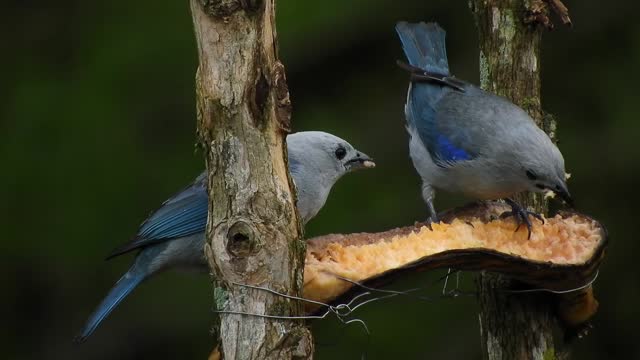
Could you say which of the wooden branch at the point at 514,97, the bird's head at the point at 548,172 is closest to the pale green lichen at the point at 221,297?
the wooden branch at the point at 514,97

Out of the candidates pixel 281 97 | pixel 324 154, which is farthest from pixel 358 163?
pixel 281 97

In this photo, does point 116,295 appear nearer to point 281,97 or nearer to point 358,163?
point 358,163

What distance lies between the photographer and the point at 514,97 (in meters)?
5.18

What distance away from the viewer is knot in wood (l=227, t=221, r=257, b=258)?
12.1ft

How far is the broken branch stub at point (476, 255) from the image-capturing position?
4012 mm

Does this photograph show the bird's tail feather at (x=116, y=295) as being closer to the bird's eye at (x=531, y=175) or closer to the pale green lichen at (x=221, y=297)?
the pale green lichen at (x=221, y=297)

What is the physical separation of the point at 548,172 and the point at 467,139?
0.54m

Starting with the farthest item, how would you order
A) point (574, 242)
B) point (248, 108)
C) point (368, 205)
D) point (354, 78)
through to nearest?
point (354, 78) < point (368, 205) < point (574, 242) < point (248, 108)

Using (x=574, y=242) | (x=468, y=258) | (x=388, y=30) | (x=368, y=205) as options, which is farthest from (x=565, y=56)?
(x=468, y=258)

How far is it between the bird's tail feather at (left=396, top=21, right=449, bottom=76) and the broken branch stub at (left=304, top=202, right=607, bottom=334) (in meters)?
0.94

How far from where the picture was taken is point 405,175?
7262 millimetres

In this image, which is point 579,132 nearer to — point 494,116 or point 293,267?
point 494,116

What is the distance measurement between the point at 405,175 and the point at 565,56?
119 cm

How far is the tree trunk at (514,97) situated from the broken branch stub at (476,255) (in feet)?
0.46
